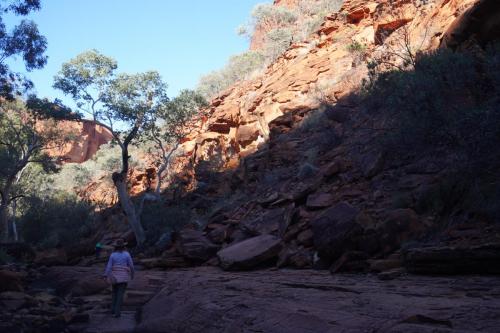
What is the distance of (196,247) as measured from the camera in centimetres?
1243

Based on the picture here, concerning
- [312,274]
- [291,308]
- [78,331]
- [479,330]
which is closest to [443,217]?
[312,274]

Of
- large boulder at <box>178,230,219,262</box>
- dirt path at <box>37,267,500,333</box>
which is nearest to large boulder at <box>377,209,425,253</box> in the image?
dirt path at <box>37,267,500,333</box>

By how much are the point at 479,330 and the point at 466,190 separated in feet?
14.7

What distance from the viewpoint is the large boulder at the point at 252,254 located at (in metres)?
9.73

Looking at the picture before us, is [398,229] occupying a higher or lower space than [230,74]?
lower

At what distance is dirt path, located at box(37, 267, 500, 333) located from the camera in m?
4.22

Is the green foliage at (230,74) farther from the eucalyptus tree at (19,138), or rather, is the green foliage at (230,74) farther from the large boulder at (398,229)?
the large boulder at (398,229)

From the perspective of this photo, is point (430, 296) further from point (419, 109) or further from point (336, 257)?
point (419, 109)

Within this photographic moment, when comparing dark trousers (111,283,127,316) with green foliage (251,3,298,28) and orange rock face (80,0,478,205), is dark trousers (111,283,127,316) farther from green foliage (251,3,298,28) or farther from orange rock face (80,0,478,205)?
green foliage (251,3,298,28)

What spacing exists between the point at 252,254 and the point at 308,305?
175 inches

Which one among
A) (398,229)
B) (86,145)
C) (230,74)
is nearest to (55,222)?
(230,74)

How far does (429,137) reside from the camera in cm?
838

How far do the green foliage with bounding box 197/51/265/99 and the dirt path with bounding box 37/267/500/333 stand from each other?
91.0 feet

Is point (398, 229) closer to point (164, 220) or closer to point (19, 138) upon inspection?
point (164, 220)
